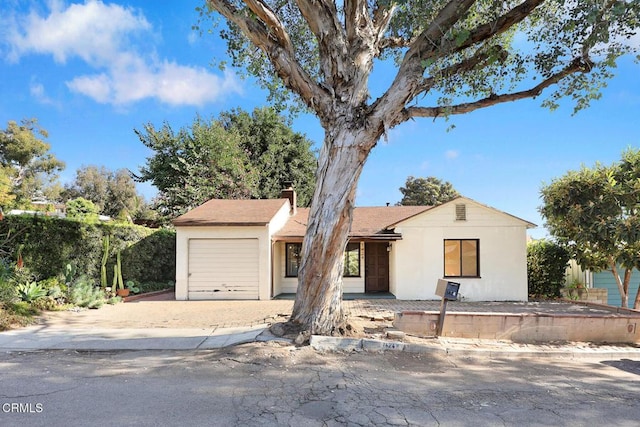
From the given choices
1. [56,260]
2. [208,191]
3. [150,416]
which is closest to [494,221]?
[150,416]

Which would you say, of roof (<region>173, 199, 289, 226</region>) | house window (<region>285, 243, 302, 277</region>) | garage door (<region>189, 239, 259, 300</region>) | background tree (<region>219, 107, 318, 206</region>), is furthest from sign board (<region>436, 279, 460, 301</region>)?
background tree (<region>219, 107, 318, 206</region>)

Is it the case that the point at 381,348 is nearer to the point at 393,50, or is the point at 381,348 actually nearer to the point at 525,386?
the point at 525,386

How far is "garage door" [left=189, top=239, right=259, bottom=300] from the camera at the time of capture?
14.8 metres

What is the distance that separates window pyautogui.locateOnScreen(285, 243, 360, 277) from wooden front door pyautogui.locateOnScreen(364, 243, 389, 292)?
0.40m

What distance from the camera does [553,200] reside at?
1238cm

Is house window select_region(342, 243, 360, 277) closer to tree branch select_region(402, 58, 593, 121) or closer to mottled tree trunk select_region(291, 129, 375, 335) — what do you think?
mottled tree trunk select_region(291, 129, 375, 335)

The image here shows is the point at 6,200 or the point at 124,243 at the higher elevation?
the point at 6,200

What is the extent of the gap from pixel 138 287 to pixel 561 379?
1427cm

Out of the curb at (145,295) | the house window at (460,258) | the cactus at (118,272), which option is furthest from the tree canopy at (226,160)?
the house window at (460,258)

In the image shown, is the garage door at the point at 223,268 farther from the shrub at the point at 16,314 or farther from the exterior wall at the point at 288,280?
the shrub at the point at 16,314

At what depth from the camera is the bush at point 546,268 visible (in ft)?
48.0

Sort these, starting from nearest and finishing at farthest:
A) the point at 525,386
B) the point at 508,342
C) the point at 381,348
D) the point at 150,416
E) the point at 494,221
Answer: the point at 150,416, the point at 525,386, the point at 381,348, the point at 508,342, the point at 494,221

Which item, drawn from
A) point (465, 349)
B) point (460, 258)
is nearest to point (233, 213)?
point (460, 258)

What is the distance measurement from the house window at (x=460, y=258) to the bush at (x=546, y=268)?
8.36ft
